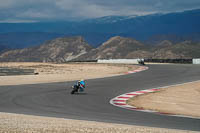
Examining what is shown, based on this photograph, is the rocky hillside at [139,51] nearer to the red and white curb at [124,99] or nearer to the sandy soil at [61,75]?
the sandy soil at [61,75]

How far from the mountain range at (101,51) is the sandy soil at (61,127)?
317ft

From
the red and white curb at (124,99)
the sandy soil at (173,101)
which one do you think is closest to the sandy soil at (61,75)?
the red and white curb at (124,99)

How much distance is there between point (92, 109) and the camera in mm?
12781

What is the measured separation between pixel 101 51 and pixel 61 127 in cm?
13660

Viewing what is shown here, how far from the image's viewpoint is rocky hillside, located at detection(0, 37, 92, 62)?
504ft

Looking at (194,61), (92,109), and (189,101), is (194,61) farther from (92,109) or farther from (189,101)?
(92,109)

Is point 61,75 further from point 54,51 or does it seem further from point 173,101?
point 54,51

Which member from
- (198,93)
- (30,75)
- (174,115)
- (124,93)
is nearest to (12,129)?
(174,115)

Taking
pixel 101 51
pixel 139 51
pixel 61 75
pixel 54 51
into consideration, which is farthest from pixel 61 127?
pixel 54 51

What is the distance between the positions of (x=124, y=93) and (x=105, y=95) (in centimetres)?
124

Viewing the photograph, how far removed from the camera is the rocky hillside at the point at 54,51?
504ft

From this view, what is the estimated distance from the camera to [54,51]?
6486 inches

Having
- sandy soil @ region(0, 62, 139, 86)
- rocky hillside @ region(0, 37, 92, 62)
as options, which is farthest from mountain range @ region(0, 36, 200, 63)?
sandy soil @ region(0, 62, 139, 86)

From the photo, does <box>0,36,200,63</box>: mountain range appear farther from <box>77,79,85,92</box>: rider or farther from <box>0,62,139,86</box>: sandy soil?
<box>77,79,85,92</box>: rider
